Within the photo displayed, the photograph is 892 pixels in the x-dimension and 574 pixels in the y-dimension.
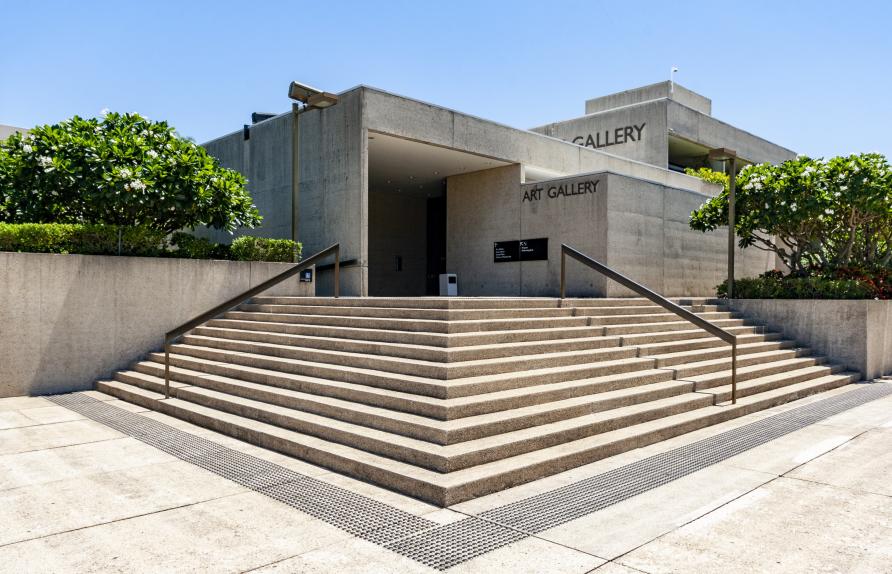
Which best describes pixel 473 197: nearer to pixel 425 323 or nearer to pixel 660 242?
pixel 660 242

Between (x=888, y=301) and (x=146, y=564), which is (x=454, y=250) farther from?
(x=146, y=564)

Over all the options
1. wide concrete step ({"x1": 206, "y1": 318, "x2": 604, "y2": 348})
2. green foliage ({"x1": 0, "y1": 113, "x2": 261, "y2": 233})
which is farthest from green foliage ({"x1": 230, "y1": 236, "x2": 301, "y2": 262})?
wide concrete step ({"x1": 206, "y1": 318, "x2": 604, "y2": 348})

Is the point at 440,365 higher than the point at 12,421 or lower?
higher

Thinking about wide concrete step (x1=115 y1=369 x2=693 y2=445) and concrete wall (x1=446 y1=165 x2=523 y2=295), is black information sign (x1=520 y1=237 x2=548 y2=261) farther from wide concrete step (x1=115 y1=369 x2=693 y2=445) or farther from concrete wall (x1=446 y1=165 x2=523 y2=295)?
wide concrete step (x1=115 y1=369 x2=693 y2=445)

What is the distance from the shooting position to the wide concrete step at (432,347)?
23.3 feet

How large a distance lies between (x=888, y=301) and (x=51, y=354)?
15.6 m

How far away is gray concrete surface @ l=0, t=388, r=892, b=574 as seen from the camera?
12.4 ft

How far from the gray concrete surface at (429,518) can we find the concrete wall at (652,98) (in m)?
25.2

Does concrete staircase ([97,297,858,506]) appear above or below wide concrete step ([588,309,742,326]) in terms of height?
below

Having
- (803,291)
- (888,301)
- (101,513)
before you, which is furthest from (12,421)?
(888,301)

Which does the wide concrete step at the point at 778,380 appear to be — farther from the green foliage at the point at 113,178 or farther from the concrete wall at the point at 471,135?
the green foliage at the point at 113,178

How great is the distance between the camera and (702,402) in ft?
26.5

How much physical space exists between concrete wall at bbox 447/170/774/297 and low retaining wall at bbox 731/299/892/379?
3.27m

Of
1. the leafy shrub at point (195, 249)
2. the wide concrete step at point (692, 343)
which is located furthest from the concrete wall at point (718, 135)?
the leafy shrub at point (195, 249)
